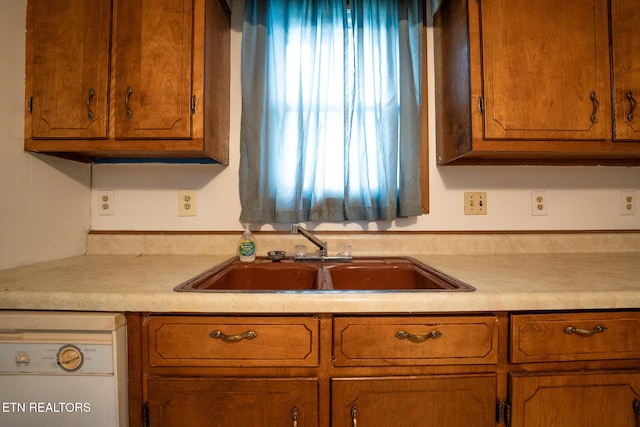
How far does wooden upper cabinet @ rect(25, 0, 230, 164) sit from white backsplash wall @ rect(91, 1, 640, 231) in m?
0.33

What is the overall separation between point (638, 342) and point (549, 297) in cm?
29

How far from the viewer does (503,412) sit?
78 centimetres

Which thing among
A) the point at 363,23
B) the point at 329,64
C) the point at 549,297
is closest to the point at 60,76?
the point at 329,64

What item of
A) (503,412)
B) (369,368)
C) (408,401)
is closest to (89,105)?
(369,368)

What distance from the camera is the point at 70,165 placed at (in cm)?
125

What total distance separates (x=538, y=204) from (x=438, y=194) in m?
0.51

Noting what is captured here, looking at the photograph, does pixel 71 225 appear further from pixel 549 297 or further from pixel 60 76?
pixel 549 297

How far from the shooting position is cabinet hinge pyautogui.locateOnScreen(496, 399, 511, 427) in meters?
0.77

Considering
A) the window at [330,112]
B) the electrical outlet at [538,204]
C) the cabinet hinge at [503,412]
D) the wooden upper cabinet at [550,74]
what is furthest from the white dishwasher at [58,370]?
the electrical outlet at [538,204]

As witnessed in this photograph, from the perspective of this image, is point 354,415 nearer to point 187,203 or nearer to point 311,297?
point 311,297

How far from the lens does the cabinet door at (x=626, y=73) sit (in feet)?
3.57

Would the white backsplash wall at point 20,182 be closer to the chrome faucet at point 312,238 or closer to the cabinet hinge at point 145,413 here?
the cabinet hinge at point 145,413

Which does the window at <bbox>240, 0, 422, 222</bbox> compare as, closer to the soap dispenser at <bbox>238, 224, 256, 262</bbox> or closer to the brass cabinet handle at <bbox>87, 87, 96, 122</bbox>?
the soap dispenser at <bbox>238, 224, 256, 262</bbox>

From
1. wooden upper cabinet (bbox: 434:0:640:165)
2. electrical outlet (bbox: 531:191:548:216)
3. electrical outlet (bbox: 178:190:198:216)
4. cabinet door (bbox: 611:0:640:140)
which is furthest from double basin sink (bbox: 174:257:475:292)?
cabinet door (bbox: 611:0:640:140)
